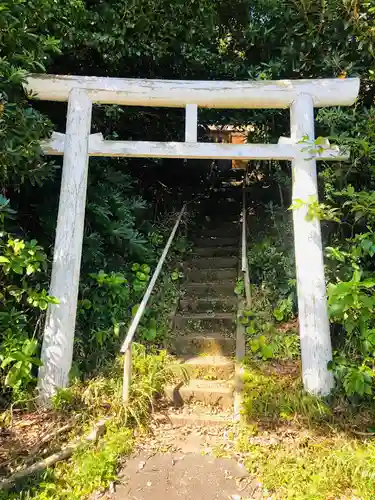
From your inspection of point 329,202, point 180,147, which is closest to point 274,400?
point 329,202

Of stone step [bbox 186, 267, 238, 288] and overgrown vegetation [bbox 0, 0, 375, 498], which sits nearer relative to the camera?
overgrown vegetation [bbox 0, 0, 375, 498]

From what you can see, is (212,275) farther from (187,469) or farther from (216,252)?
(187,469)

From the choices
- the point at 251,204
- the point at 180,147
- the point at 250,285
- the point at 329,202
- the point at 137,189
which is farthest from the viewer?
the point at 251,204

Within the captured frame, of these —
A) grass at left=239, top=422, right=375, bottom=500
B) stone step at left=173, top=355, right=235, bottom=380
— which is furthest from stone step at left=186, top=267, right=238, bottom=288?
grass at left=239, top=422, right=375, bottom=500

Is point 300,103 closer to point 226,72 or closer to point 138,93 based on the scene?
point 138,93

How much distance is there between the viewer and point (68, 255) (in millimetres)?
3848

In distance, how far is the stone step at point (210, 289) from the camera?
5.47m

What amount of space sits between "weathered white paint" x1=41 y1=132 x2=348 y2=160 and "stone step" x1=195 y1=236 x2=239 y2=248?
2.76 meters

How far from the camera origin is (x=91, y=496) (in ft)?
9.29

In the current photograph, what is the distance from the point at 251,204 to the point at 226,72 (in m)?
2.43

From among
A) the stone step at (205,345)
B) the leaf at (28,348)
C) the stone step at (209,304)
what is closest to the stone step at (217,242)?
the stone step at (209,304)

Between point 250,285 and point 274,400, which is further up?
point 250,285

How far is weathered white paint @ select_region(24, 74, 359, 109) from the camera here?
4.02m

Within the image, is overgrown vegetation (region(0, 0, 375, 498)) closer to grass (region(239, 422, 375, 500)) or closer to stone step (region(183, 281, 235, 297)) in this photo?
grass (region(239, 422, 375, 500))
